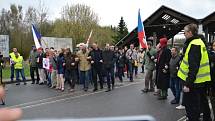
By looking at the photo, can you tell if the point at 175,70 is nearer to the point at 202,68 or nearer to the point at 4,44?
the point at 202,68

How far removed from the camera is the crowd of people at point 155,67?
5828 millimetres

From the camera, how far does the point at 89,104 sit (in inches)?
428

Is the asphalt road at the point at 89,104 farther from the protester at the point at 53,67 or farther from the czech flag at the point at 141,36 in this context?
the czech flag at the point at 141,36

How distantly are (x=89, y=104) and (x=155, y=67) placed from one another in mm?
2687

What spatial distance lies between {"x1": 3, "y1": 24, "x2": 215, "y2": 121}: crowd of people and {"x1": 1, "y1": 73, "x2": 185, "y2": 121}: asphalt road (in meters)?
0.54

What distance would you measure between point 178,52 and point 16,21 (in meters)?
48.0

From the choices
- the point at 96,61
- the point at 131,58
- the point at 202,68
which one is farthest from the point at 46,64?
the point at 202,68

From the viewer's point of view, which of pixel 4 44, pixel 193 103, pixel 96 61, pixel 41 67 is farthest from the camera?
pixel 4 44

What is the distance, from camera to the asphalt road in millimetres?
8969

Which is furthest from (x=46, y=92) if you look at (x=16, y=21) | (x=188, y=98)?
(x=16, y=21)

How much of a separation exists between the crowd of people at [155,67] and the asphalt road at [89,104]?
54 cm

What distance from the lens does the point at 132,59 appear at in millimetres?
20391

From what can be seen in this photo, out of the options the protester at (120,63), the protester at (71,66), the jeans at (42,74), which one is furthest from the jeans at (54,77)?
the protester at (120,63)

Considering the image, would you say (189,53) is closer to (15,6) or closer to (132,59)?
(132,59)
